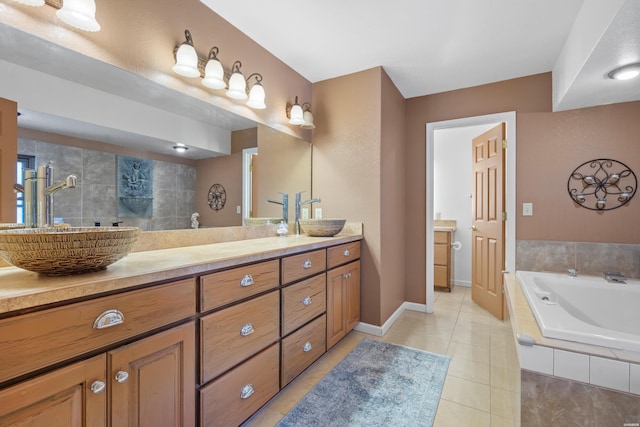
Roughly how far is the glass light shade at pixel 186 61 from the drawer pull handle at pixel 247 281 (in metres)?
1.17

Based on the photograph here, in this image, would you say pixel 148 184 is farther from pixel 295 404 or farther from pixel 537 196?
pixel 537 196

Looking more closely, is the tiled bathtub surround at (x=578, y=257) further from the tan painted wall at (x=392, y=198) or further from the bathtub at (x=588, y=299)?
the tan painted wall at (x=392, y=198)

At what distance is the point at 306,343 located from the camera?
6.15 feet

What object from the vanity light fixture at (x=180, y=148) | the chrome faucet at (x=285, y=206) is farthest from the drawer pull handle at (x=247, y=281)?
the chrome faucet at (x=285, y=206)

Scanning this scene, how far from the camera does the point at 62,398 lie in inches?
32.2

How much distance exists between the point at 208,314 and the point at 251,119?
1496mm

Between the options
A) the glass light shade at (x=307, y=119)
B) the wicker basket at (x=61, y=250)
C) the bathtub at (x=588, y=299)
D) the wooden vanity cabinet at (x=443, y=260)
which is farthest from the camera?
the wooden vanity cabinet at (x=443, y=260)

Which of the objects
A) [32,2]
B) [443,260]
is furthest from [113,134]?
[443,260]

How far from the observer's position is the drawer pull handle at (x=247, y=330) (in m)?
1.39

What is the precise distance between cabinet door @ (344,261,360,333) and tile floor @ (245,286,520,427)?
0.51 feet

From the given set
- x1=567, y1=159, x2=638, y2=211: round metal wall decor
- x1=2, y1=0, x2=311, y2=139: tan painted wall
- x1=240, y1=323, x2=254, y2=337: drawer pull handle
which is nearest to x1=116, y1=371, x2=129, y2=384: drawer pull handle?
x1=240, y1=323, x2=254, y2=337: drawer pull handle

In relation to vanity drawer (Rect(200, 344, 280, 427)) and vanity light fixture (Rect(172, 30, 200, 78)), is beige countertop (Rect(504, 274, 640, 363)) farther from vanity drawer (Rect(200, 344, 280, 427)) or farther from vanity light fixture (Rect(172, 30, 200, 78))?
vanity light fixture (Rect(172, 30, 200, 78))

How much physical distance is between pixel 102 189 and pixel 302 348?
1376 millimetres

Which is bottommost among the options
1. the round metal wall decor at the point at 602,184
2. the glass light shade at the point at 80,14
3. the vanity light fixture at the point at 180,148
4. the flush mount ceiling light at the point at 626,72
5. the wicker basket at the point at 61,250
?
the wicker basket at the point at 61,250
